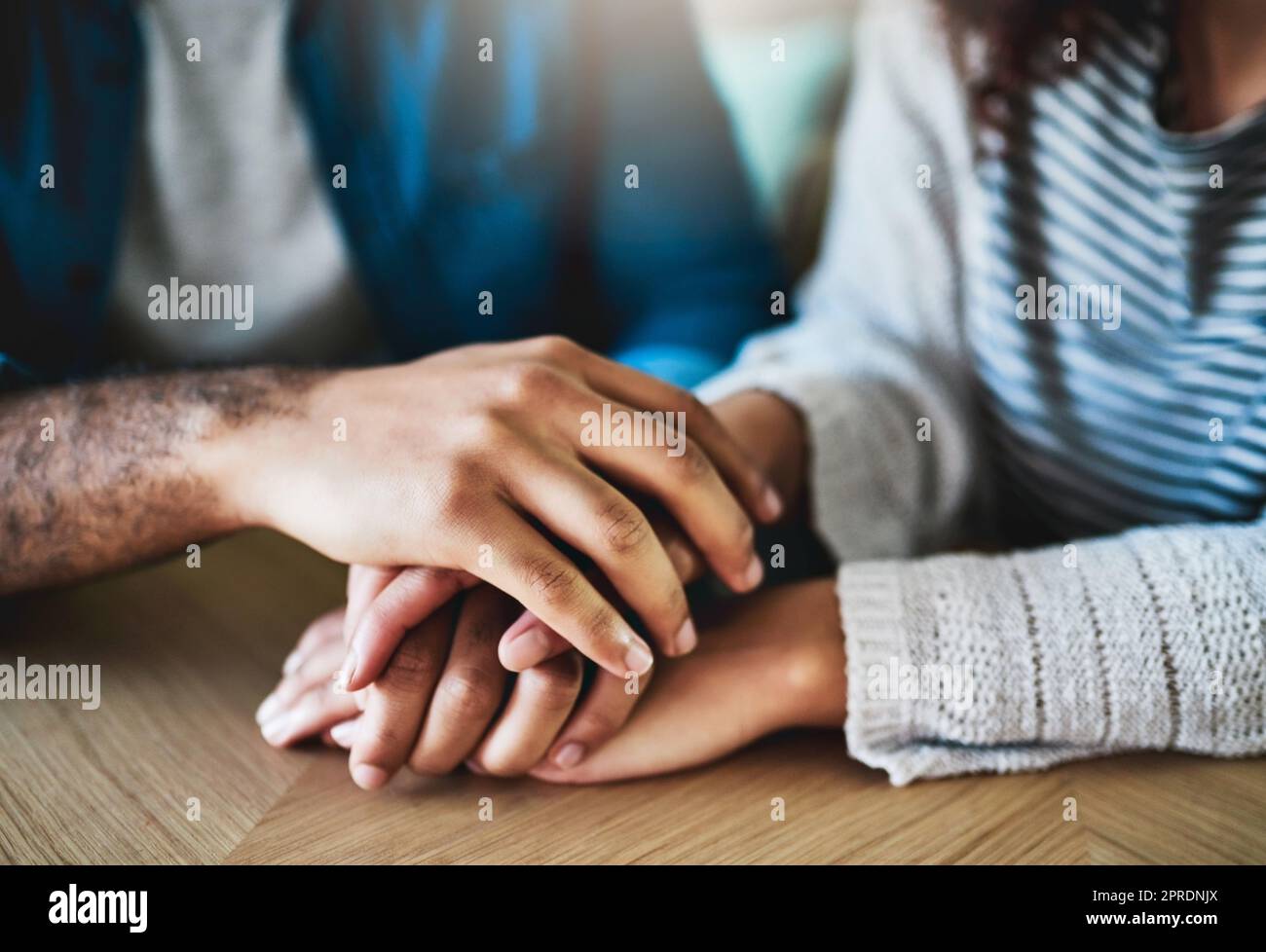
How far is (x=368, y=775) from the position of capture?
385mm

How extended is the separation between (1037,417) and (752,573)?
0.89ft

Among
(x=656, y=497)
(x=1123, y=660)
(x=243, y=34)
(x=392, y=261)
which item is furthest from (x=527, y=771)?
(x=243, y=34)

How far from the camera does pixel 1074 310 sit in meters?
0.60

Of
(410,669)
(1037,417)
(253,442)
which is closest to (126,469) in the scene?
(253,442)

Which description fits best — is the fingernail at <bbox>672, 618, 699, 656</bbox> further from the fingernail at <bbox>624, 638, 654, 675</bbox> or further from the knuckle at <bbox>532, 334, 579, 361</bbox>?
the knuckle at <bbox>532, 334, 579, 361</bbox>

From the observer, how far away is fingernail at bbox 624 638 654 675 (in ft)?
1.27

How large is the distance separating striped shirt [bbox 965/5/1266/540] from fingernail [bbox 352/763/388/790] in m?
0.46

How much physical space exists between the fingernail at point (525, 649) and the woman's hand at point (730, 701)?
5 cm

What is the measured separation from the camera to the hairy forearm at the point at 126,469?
45cm

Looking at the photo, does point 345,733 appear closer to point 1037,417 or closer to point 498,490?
point 498,490

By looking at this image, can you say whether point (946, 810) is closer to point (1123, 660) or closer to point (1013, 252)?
point (1123, 660)
